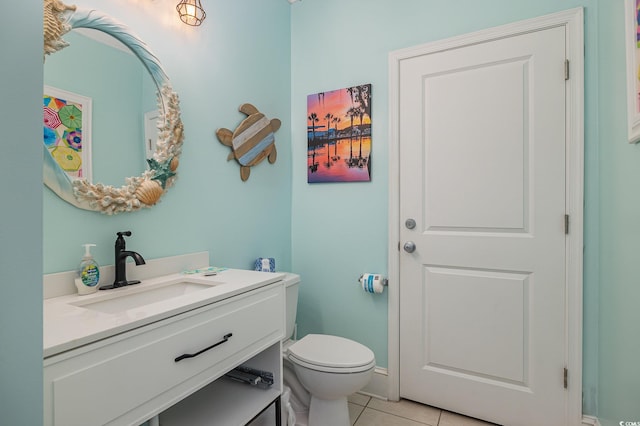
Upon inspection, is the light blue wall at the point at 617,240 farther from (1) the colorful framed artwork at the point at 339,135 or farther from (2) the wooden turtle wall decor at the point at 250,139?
(2) the wooden turtle wall decor at the point at 250,139

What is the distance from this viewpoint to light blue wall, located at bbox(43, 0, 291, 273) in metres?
1.25

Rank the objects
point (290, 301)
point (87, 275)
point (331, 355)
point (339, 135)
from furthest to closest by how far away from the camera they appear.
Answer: point (339, 135), point (290, 301), point (331, 355), point (87, 275)

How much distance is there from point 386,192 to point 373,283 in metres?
0.56

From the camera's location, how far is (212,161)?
1.71m

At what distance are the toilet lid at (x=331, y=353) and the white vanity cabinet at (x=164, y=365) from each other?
0.24 meters

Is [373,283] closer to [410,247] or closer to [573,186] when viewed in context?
[410,247]

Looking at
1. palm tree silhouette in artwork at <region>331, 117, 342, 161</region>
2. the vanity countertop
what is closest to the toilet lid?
the vanity countertop

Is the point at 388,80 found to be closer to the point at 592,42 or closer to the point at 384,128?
the point at 384,128

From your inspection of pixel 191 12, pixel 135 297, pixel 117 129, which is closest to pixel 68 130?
pixel 117 129

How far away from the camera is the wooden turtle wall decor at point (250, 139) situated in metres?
1.82

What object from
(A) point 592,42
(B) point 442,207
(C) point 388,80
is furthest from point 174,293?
(A) point 592,42

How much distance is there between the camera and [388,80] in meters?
2.01

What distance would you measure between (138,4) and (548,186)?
2035mm

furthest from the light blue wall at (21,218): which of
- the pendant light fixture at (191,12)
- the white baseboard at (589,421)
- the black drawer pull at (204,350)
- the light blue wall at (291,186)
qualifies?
the white baseboard at (589,421)
